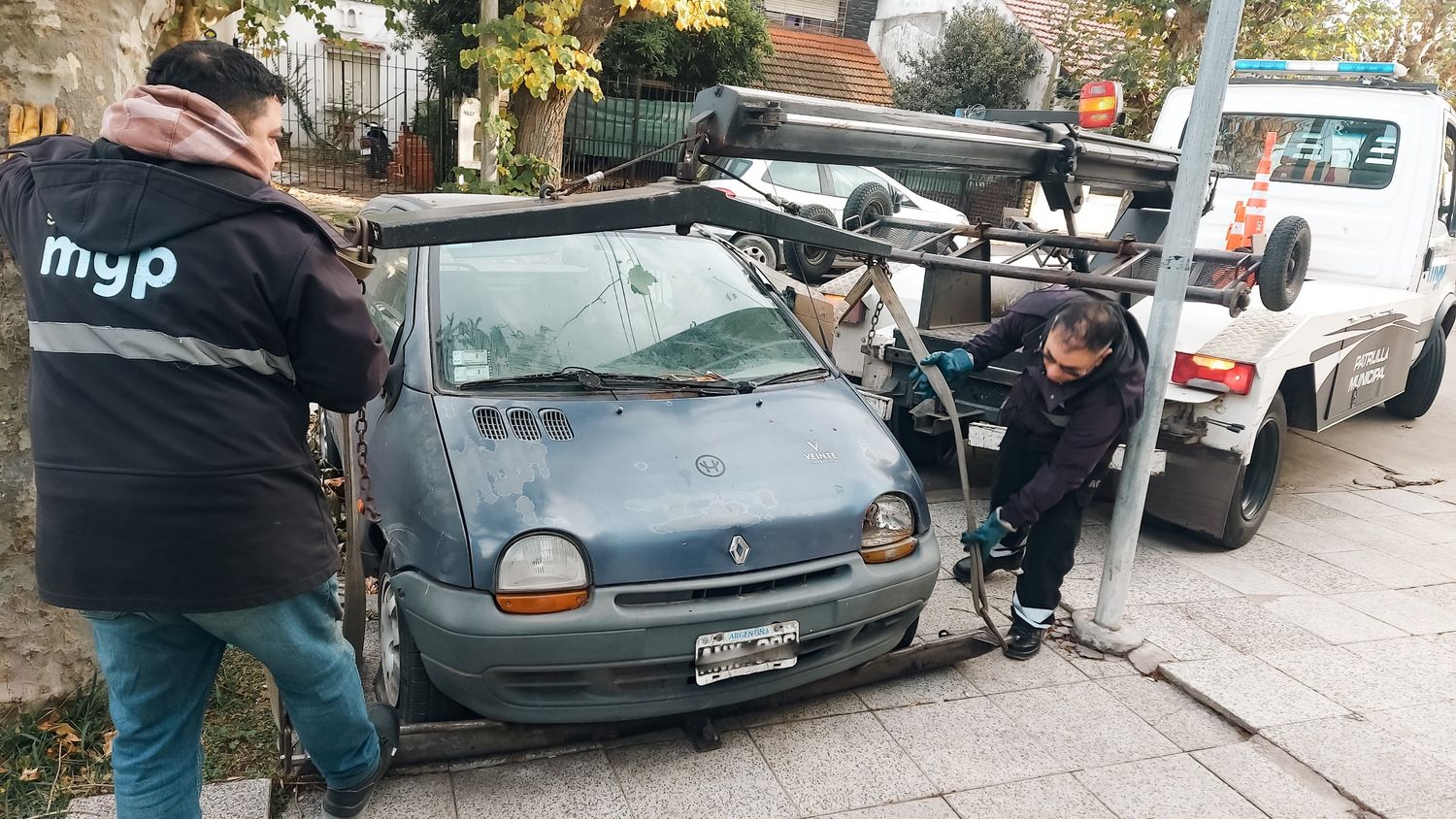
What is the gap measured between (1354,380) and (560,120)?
8401mm

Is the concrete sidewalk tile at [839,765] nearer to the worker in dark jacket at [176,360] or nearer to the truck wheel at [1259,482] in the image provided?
the worker in dark jacket at [176,360]

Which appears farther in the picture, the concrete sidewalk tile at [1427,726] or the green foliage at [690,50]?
the green foliage at [690,50]

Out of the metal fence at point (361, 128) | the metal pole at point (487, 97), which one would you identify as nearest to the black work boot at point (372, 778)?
the metal pole at point (487, 97)

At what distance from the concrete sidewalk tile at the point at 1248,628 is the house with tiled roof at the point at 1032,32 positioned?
13.2 metres

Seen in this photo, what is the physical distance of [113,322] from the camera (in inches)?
72.2

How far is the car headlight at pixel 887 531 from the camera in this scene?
3.09 m

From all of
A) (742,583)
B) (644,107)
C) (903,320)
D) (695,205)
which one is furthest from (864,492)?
(644,107)

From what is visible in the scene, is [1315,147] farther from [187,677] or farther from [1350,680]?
[187,677]

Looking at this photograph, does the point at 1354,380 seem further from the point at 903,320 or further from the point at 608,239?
the point at 608,239

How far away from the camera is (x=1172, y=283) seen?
3.65m

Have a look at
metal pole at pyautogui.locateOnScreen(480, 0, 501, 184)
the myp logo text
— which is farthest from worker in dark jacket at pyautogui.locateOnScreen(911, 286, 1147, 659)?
metal pole at pyautogui.locateOnScreen(480, 0, 501, 184)

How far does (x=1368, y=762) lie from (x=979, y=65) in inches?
652

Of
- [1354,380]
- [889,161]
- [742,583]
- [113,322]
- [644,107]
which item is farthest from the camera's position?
[644,107]

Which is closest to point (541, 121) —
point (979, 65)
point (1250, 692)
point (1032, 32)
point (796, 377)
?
point (796, 377)
